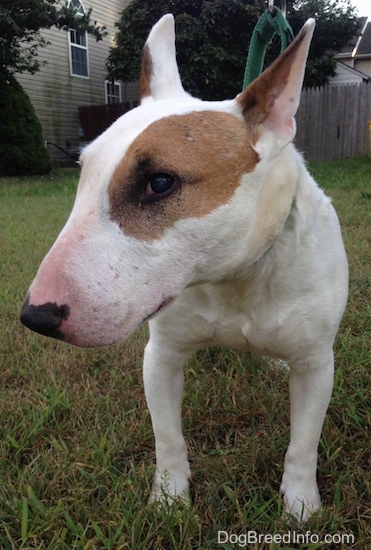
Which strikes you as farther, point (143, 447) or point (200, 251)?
point (143, 447)

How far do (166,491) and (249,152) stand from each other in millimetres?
1080

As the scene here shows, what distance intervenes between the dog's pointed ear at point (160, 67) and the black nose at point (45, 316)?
3.05 ft

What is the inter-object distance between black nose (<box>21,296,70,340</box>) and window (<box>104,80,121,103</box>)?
18683 millimetres

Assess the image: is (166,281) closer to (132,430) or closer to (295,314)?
(295,314)

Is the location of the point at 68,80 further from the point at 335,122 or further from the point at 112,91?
the point at 335,122

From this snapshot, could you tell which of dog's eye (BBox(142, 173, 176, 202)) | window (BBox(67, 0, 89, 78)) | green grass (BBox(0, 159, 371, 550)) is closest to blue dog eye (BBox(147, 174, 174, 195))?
dog's eye (BBox(142, 173, 176, 202))

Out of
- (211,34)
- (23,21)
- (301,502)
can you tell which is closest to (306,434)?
(301,502)

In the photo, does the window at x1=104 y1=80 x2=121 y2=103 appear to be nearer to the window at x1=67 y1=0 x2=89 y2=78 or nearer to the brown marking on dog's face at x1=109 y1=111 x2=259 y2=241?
the window at x1=67 y1=0 x2=89 y2=78

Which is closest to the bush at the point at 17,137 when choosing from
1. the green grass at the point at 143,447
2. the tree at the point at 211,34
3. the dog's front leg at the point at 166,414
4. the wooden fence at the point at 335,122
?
the tree at the point at 211,34

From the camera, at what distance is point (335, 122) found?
14.3 m

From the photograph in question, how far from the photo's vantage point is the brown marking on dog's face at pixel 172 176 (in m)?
1.25

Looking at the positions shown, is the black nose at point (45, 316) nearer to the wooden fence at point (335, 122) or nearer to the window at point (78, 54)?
the wooden fence at point (335, 122)

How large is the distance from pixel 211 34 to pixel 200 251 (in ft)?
45.8

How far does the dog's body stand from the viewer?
121 centimetres
